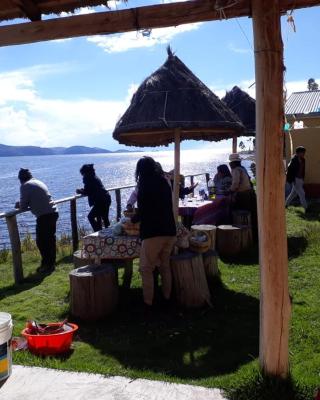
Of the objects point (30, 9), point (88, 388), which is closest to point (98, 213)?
point (30, 9)

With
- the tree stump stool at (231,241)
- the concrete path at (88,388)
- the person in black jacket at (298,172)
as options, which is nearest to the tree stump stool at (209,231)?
the tree stump stool at (231,241)

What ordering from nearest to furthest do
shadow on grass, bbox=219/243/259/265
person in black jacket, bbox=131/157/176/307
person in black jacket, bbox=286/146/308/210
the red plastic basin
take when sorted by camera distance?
the red plastic basin → person in black jacket, bbox=131/157/176/307 → shadow on grass, bbox=219/243/259/265 → person in black jacket, bbox=286/146/308/210

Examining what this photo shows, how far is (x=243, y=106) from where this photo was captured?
14344 mm

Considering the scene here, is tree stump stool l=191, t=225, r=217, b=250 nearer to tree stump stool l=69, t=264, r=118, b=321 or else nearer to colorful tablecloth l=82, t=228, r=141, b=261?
colorful tablecloth l=82, t=228, r=141, b=261

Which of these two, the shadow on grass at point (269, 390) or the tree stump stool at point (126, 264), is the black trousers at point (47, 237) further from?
the shadow on grass at point (269, 390)

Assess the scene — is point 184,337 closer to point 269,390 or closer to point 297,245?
point 269,390

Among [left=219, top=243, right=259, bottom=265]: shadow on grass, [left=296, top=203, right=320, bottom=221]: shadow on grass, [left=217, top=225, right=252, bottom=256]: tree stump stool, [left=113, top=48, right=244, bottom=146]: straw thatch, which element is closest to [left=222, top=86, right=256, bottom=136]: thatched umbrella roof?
[left=296, top=203, right=320, bottom=221]: shadow on grass

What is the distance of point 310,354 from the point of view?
15.4ft

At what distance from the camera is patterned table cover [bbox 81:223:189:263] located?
6574 millimetres

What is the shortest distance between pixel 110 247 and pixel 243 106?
29.3 ft

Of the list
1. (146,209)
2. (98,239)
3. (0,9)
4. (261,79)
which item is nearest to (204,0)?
(261,79)

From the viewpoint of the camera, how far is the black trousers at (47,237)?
29.0 feet

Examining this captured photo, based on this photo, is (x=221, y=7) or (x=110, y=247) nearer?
(x=221, y=7)

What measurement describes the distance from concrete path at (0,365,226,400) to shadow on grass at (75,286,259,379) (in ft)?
1.38
